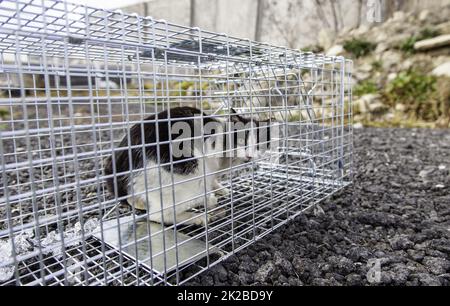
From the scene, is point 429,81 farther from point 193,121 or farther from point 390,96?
point 193,121

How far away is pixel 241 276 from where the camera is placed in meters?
1.27

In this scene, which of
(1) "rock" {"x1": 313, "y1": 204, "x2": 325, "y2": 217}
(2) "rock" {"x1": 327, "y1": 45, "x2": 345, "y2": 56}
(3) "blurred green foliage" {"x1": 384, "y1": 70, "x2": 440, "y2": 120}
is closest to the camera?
(1) "rock" {"x1": 313, "y1": 204, "x2": 325, "y2": 217}

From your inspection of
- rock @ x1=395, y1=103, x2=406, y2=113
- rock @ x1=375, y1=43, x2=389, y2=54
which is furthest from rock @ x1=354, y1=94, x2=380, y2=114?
rock @ x1=375, y1=43, x2=389, y2=54

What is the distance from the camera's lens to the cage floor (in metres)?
1.11

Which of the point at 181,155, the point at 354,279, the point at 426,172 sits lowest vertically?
the point at 354,279

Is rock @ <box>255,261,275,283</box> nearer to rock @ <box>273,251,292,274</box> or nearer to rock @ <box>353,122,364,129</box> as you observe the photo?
rock @ <box>273,251,292,274</box>

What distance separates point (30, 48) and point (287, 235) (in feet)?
5.07

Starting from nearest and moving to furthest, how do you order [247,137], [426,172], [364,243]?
[364,243], [247,137], [426,172]

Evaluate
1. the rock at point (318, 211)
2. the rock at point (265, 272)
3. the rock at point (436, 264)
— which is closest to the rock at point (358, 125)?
the rock at point (318, 211)

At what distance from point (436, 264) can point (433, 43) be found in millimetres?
5839

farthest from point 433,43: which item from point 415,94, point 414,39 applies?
point 415,94

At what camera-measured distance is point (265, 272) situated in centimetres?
128

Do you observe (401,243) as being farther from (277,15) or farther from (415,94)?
(277,15)

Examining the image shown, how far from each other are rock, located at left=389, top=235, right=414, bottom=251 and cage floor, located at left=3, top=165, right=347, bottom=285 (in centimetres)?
52
